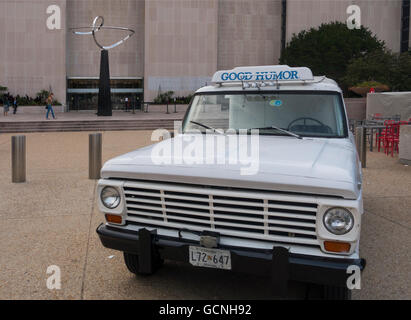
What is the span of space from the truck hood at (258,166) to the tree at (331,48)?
40772 mm

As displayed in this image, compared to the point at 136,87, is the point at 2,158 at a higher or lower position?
lower

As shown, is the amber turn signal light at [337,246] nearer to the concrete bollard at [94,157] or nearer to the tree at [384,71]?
the concrete bollard at [94,157]

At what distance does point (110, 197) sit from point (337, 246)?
6.46ft

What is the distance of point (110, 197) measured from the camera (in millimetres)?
3957

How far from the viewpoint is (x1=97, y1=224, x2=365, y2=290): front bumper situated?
3248 mm

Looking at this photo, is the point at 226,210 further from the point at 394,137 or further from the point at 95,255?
the point at 394,137

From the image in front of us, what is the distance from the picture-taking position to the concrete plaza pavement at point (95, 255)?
13.9ft

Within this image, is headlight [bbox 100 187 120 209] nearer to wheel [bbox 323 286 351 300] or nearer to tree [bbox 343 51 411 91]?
wheel [bbox 323 286 351 300]

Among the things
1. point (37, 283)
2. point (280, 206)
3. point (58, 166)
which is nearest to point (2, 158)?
point (58, 166)

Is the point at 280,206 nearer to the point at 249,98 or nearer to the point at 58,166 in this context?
the point at 249,98

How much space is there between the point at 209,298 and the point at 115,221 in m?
1.11

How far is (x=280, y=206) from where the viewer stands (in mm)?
3354

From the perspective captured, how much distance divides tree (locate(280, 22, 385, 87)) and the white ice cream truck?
4115 centimetres

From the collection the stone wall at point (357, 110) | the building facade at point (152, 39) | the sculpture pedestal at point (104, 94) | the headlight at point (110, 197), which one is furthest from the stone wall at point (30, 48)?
the headlight at point (110, 197)
